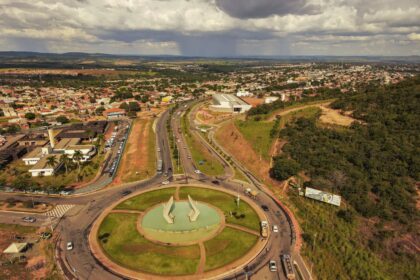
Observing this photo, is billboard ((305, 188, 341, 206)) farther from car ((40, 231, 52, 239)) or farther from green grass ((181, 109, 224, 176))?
car ((40, 231, 52, 239))

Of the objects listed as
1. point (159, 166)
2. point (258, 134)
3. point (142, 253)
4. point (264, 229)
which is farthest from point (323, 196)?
point (159, 166)

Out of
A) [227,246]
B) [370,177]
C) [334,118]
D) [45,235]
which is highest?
[334,118]

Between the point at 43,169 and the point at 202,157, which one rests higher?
the point at 43,169

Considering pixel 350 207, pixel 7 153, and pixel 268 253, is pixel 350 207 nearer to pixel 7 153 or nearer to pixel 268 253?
pixel 268 253

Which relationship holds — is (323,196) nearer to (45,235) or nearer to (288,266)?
(288,266)

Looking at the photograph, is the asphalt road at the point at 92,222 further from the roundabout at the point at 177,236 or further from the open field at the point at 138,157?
the open field at the point at 138,157

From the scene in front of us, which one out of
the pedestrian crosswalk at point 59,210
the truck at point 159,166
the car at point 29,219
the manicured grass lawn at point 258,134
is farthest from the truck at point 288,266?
the car at point 29,219

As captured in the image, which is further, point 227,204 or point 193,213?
point 227,204
